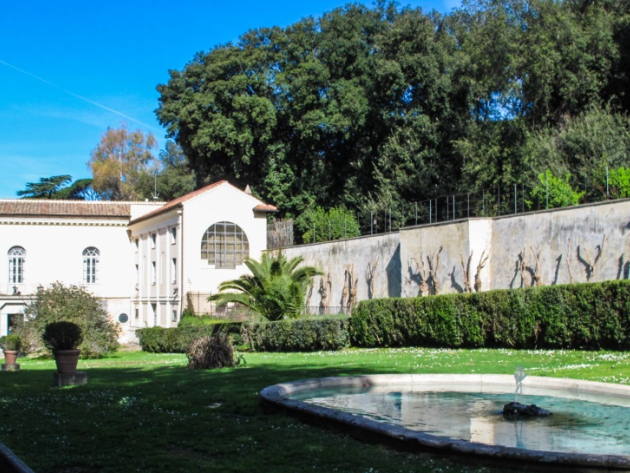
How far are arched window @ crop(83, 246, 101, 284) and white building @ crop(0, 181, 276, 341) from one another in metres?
0.07

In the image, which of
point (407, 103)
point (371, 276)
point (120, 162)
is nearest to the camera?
point (371, 276)

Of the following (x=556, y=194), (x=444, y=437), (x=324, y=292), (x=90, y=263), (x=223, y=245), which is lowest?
(x=444, y=437)

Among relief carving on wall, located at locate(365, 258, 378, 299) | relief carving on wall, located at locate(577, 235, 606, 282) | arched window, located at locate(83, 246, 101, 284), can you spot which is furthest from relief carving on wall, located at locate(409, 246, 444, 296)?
arched window, located at locate(83, 246, 101, 284)

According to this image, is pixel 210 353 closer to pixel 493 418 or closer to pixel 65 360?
pixel 65 360

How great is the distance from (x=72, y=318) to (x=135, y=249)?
86.2 ft

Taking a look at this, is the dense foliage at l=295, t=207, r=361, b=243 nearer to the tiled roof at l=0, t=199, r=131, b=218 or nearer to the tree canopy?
the tiled roof at l=0, t=199, r=131, b=218

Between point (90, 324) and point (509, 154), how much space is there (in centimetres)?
2319

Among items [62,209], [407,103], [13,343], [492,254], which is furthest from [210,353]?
→ [62,209]

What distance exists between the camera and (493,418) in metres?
9.59

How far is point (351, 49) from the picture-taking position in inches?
2002

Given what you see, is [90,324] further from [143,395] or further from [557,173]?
[557,173]

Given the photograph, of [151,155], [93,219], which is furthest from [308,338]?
[151,155]

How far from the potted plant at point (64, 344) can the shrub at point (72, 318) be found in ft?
43.9

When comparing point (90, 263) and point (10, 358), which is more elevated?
point (90, 263)
